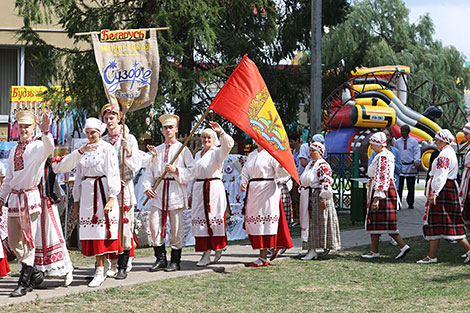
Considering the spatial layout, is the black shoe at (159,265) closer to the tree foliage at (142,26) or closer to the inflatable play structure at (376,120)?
the tree foliage at (142,26)

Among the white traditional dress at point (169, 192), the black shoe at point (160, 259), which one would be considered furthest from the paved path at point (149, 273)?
the white traditional dress at point (169, 192)

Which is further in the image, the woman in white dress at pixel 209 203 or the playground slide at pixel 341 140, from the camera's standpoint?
the playground slide at pixel 341 140

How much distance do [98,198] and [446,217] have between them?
15.6 feet

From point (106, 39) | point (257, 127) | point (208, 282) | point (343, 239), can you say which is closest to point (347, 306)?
point (208, 282)

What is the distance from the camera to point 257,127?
8.98 m

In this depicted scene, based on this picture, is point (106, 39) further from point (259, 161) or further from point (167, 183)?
point (259, 161)

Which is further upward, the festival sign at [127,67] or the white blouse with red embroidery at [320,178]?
the festival sign at [127,67]

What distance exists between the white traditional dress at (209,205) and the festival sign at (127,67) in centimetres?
123

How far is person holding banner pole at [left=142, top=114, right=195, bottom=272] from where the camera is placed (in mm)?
9141

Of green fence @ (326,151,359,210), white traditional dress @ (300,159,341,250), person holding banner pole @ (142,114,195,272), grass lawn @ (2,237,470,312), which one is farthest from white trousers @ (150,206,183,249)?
green fence @ (326,151,359,210)

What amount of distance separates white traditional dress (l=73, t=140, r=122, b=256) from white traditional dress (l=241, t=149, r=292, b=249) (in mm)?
2156

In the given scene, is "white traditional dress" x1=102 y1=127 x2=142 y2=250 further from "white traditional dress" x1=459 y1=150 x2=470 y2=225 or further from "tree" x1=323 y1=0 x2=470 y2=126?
"tree" x1=323 y1=0 x2=470 y2=126

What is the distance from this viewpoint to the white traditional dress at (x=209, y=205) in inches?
371

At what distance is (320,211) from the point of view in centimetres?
1027
